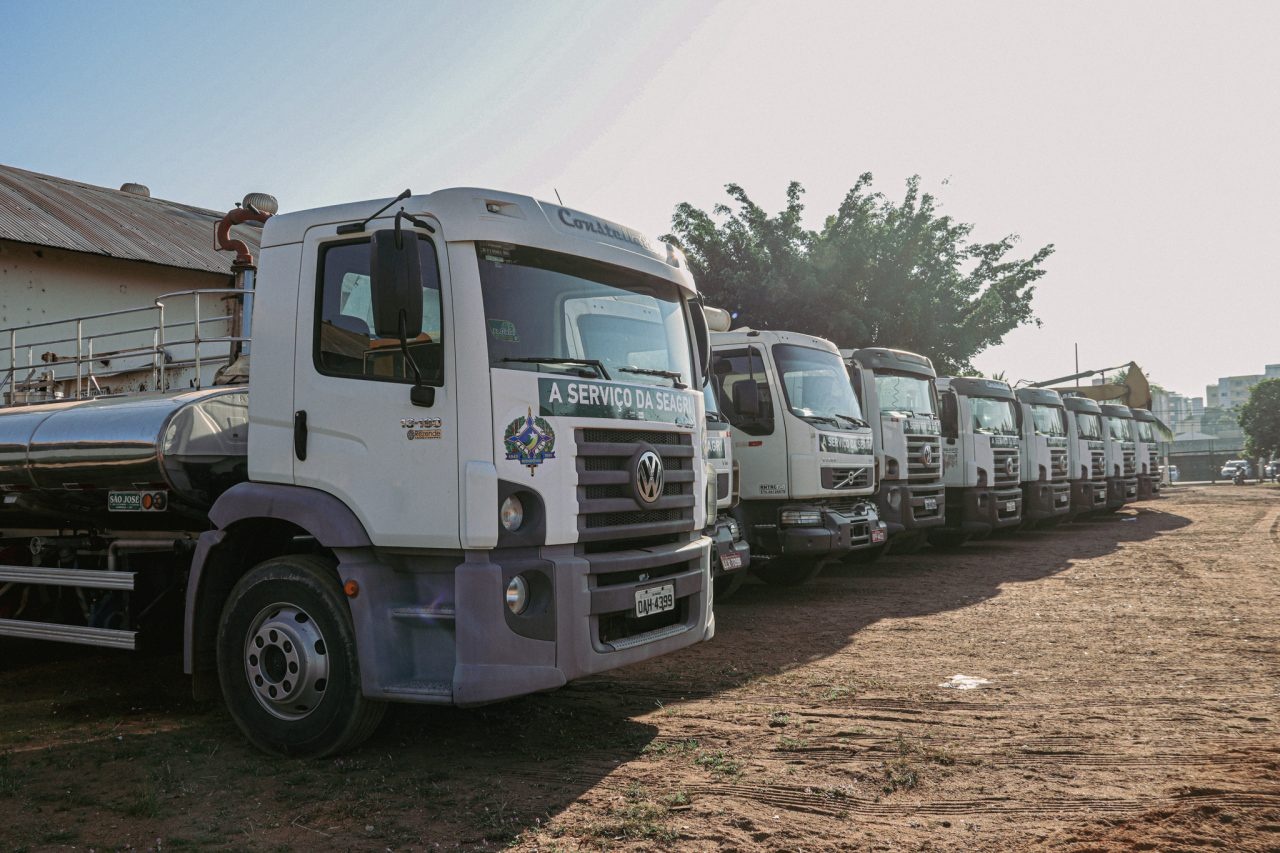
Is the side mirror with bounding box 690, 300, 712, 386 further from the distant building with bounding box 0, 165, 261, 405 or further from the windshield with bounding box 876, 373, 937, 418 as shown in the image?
the distant building with bounding box 0, 165, 261, 405

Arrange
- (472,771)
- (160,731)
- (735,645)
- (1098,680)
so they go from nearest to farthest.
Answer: (472,771) < (160,731) < (1098,680) < (735,645)

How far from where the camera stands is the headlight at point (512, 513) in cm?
476

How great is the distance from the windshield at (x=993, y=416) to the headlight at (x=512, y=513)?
39.1ft

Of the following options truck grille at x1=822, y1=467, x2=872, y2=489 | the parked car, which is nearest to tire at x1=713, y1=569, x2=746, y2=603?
truck grille at x1=822, y1=467, x2=872, y2=489

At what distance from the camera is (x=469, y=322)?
16.0ft

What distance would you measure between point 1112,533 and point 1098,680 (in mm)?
14018

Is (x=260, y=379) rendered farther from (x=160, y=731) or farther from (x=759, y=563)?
(x=759, y=563)

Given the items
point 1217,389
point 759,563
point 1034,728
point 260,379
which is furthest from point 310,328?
point 1217,389

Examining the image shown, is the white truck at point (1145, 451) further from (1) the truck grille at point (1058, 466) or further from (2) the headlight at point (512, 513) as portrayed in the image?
(2) the headlight at point (512, 513)

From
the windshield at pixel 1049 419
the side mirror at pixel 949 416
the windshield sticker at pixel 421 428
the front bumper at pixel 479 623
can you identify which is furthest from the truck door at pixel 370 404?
the windshield at pixel 1049 419

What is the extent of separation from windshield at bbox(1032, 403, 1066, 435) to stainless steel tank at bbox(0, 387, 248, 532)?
15531mm

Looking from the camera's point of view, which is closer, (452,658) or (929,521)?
(452,658)

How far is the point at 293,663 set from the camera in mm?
5070

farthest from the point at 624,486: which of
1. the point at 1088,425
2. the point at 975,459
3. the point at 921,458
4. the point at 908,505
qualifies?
the point at 1088,425
